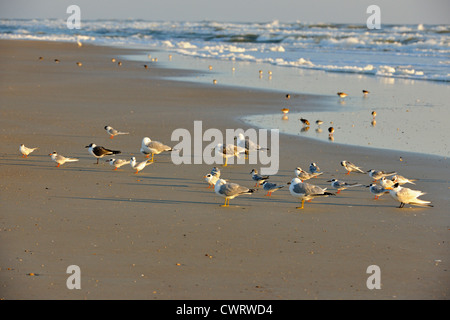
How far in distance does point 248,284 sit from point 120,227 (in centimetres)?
256

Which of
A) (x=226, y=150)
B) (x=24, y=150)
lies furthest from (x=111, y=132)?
(x=226, y=150)

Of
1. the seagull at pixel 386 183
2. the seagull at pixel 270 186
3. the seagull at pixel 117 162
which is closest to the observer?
the seagull at pixel 270 186

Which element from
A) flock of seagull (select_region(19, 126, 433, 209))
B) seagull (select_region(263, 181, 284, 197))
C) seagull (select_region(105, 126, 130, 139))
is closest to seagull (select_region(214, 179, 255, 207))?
flock of seagull (select_region(19, 126, 433, 209))

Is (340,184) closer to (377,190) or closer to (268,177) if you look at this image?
(377,190)

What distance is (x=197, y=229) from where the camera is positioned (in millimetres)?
8883

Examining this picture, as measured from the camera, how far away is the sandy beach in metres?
6.90

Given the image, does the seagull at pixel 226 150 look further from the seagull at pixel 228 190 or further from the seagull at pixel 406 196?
the seagull at pixel 406 196

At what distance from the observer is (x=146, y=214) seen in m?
9.52

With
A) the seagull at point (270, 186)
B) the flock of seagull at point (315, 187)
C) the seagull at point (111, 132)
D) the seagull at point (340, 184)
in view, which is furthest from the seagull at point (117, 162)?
the seagull at point (340, 184)

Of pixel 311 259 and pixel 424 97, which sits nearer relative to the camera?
pixel 311 259

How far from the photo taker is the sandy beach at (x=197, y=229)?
6902 millimetres

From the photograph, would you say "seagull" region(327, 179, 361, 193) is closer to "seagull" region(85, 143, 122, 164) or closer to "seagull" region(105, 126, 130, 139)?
"seagull" region(85, 143, 122, 164)
